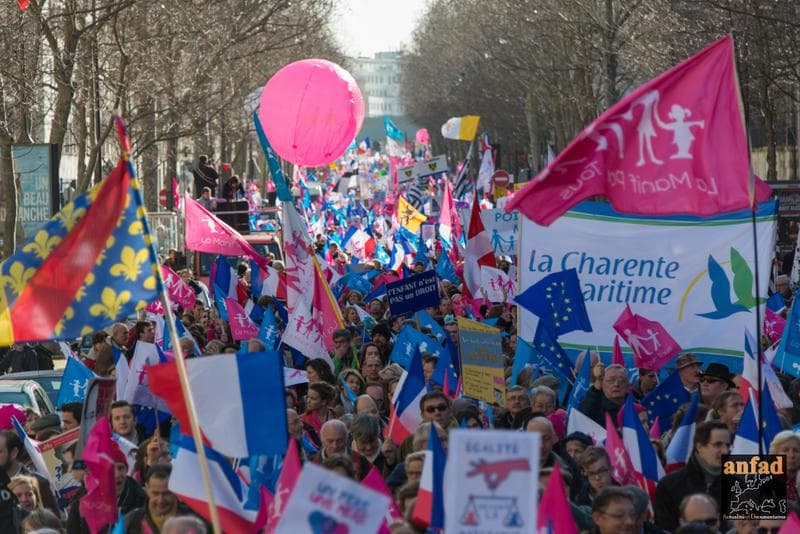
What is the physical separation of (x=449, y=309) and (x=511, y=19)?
35496 mm

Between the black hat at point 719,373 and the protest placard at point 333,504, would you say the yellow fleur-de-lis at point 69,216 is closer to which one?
the protest placard at point 333,504

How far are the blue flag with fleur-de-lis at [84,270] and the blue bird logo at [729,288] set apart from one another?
805 cm

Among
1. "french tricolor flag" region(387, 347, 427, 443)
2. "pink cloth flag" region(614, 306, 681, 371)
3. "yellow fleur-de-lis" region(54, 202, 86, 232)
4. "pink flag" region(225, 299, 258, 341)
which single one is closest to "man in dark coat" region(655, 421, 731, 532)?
"french tricolor flag" region(387, 347, 427, 443)

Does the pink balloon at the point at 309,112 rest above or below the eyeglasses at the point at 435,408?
above

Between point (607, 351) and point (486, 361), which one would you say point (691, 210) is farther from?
point (607, 351)

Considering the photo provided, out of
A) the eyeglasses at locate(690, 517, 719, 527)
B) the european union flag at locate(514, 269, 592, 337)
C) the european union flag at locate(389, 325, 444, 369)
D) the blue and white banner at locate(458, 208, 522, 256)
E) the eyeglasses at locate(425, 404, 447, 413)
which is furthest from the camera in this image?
the blue and white banner at locate(458, 208, 522, 256)

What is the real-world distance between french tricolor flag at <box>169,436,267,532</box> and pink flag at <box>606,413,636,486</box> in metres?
2.00

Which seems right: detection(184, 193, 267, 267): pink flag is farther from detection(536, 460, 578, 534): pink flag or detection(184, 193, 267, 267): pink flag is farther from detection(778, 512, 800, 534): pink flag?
detection(778, 512, 800, 534): pink flag

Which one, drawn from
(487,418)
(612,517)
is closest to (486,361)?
(487,418)

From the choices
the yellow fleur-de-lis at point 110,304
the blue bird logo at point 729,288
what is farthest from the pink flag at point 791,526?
the blue bird logo at point 729,288

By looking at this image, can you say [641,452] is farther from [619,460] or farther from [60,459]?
[60,459]

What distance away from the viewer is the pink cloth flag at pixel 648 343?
1354cm

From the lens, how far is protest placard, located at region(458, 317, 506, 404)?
1239 cm

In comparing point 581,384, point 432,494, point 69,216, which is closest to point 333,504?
A: point 432,494
